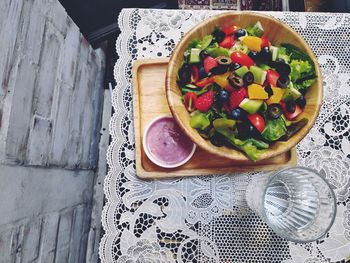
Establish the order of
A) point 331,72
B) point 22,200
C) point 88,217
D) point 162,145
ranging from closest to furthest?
point 22,200 < point 162,145 < point 331,72 < point 88,217

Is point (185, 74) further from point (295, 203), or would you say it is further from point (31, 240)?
point (31, 240)

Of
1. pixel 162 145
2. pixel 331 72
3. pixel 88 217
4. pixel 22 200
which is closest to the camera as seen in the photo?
pixel 22 200

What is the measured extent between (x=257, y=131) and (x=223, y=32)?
0.30m

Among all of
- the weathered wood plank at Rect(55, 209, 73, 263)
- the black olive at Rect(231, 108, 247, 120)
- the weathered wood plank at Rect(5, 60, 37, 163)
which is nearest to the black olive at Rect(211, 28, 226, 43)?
the black olive at Rect(231, 108, 247, 120)

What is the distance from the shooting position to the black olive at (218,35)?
1135 millimetres

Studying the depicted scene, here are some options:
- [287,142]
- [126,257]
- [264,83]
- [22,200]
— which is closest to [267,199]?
[287,142]

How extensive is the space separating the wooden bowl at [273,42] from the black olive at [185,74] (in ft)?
0.06

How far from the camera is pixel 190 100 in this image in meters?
1.11

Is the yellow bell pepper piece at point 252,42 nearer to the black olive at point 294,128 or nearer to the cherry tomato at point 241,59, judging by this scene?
the cherry tomato at point 241,59

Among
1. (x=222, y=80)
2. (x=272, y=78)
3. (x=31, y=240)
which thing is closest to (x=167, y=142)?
(x=222, y=80)

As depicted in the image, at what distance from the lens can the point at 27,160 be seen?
3.56ft

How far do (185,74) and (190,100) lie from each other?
0.08 m

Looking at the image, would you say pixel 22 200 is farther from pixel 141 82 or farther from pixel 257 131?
pixel 257 131

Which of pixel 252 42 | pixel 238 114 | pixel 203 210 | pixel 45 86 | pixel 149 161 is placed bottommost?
pixel 203 210
